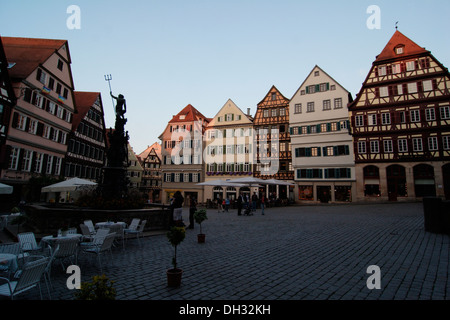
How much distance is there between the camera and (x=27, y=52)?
88.2 feet

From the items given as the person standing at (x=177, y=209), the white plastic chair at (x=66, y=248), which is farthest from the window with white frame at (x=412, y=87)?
the white plastic chair at (x=66, y=248)

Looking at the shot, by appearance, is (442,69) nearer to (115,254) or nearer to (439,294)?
(439,294)

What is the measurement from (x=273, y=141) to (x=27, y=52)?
31561mm

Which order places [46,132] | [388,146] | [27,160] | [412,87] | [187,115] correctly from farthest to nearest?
Answer: [187,115] < [388,146] < [412,87] < [46,132] < [27,160]

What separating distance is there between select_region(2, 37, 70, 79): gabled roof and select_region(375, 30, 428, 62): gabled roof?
124ft

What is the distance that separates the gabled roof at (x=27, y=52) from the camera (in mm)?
24094

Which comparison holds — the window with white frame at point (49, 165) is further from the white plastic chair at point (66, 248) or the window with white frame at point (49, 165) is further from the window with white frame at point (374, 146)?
the window with white frame at point (374, 146)

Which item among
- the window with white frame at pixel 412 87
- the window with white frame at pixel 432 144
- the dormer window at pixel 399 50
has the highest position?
the dormer window at pixel 399 50

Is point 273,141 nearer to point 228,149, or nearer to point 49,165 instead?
point 228,149

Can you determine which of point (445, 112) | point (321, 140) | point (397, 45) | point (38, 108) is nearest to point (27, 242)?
point (38, 108)

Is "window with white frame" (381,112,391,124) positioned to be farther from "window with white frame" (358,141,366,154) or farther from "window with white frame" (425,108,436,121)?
"window with white frame" (425,108,436,121)

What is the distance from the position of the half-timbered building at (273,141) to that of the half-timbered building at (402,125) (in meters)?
9.07
